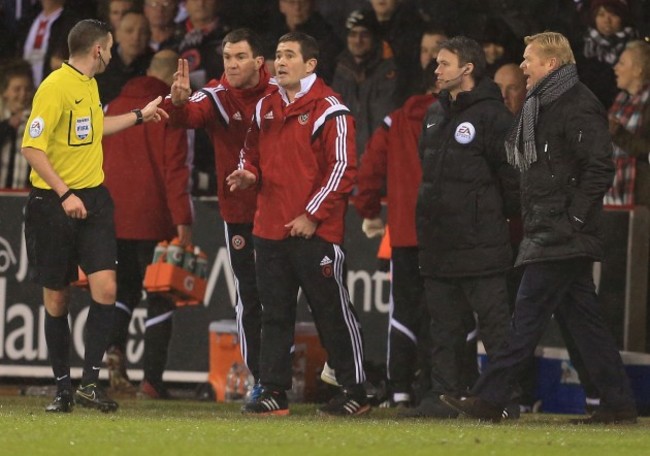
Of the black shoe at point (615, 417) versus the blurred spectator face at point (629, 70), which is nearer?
the black shoe at point (615, 417)

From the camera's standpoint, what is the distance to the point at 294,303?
1006 centimetres

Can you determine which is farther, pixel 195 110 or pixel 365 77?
pixel 365 77

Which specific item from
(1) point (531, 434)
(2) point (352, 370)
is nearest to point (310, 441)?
(1) point (531, 434)

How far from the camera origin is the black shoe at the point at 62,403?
31.4 feet

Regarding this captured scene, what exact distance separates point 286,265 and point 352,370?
754 mm

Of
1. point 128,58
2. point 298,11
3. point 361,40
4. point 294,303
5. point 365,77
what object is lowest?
point 294,303

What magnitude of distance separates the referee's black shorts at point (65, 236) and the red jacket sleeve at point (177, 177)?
2036 millimetres

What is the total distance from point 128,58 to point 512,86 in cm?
371

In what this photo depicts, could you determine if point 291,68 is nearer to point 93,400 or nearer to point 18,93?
point 93,400

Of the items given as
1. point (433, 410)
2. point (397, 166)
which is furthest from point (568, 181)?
point (397, 166)

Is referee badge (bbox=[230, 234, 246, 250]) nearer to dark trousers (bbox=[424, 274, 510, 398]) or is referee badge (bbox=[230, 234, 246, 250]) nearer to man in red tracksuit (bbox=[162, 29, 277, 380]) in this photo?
A: man in red tracksuit (bbox=[162, 29, 277, 380])

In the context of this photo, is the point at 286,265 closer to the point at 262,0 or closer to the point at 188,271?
the point at 188,271

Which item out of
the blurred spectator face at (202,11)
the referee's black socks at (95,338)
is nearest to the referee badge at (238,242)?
the referee's black socks at (95,338)

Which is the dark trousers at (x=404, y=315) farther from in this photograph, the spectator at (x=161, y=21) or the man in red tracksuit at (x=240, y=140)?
the spectator at (x=161, y=21)
